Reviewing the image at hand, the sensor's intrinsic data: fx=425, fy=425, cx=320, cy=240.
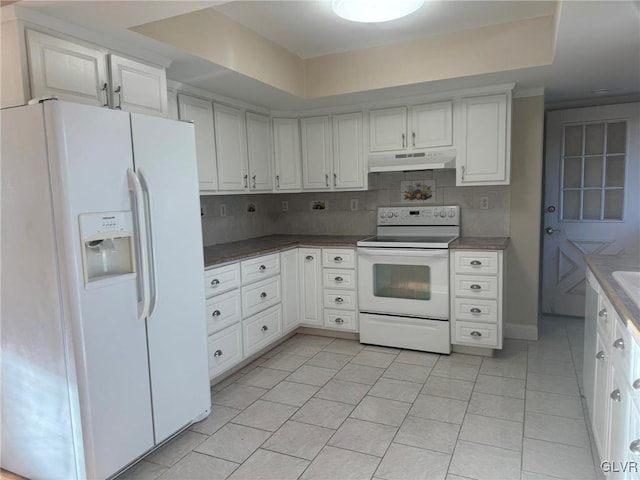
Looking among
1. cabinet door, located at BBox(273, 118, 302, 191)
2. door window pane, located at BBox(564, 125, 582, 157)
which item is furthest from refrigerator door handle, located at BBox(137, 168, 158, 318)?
door window pane, located at BBox(564, 125, 582, 157)

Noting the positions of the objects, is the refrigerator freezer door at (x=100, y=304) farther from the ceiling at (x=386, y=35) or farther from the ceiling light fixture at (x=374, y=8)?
the ceiling light fixture at (x=374, y=8)

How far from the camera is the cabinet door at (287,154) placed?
413 cm

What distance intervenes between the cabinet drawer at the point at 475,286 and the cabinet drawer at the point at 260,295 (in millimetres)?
1462

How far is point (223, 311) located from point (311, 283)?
1126 mm

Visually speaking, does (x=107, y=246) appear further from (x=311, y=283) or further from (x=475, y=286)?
(x=475, y=286)

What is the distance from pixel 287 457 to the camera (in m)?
2.15

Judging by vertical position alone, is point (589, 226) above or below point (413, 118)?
below

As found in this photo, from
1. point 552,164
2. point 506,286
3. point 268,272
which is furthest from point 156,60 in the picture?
point 552,164

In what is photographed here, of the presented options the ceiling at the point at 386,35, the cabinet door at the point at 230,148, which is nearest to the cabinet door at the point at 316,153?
the ceiling at the point at 386,35

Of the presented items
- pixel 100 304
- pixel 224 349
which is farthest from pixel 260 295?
pixel 100 304

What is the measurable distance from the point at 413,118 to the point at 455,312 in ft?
5.50

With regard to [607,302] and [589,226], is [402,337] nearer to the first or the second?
[607,302]

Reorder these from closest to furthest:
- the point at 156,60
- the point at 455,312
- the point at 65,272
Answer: the point at 65,272
the point at 156,60
the point at 455,312

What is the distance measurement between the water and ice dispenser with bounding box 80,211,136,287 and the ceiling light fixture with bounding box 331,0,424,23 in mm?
1464
